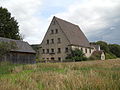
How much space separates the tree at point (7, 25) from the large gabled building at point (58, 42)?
7.86 m

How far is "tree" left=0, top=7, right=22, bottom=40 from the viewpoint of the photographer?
40.3m

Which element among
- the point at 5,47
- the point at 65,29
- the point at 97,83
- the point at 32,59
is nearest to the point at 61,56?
the point at 65,29

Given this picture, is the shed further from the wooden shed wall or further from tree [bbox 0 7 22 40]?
tree [bbox 0 7 22 40]

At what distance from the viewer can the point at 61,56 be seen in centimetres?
4294

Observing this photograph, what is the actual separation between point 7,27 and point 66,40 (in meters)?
13.9

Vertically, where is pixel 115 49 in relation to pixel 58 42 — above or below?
below

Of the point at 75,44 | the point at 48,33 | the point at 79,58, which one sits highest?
the point at 48,33

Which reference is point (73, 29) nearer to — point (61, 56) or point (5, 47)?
point (61, 56)

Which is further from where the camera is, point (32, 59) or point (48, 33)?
point (48, 33)

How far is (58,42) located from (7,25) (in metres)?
12.6

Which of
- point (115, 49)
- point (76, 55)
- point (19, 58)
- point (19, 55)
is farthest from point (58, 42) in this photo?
point (115, 49)

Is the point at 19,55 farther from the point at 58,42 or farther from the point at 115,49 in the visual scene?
the point at 115,49

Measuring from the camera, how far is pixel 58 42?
144 ft

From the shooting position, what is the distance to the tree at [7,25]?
4028 centimetres
